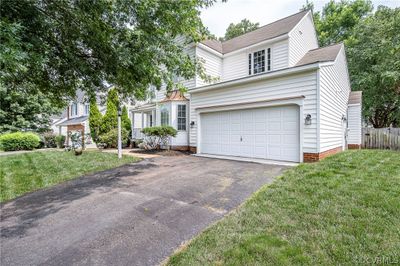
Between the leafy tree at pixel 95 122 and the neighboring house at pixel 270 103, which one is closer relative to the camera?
the neighboring house at pixel 270 103

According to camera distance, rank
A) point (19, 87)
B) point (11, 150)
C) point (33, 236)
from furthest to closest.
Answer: point (11, 150) → point (19, 87) → point (33, 236)

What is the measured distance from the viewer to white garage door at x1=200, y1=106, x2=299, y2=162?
8000mm

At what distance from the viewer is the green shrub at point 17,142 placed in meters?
15.2

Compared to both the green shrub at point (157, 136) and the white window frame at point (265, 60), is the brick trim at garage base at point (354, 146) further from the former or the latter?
the green shrub at point (157, 136)

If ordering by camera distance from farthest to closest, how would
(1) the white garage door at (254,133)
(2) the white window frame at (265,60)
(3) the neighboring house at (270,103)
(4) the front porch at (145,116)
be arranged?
(4) the front porch at (145,116) < (2) the white window frame at (265,60) < (1) the white garage door at (254,133) < (3) the neighboring house at (270,103)

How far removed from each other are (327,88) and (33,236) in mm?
9872

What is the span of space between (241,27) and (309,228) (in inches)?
1093

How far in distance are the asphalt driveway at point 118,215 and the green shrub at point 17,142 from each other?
13354 millimetres

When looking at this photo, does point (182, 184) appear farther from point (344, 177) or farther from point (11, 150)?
point (11, 150)

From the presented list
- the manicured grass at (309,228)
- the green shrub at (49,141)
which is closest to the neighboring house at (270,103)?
the manicured grass at (309,228)

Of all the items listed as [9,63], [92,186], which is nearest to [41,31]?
[9,63]

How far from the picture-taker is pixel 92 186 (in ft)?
18.6

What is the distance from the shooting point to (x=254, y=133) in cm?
895

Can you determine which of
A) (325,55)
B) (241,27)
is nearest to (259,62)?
(325,55)
